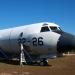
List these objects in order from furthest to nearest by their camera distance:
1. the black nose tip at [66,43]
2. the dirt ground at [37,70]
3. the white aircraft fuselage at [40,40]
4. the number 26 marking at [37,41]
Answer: the number 26 marking at [37,41]
the white aircraft fuselage at [40,40]
the black nose tip at [66,43]
the dirt ground at [37,70]

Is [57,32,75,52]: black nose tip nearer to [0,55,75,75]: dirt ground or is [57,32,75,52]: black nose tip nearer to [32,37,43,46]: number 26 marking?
[0,55,75,75]: dirt ground

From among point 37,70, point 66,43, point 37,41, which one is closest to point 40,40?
point 37,41

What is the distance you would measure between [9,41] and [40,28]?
15.2 ft

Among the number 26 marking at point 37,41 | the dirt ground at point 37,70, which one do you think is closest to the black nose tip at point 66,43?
the dirt ground at point 37,70

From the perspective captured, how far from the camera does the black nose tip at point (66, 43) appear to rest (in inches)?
824

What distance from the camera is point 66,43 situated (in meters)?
21.1

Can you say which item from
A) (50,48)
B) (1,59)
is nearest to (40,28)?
(50,48)

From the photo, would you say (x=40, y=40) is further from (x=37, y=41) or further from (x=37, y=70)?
(x=37, y=70)

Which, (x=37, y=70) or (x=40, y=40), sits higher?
(x=40, y=40)

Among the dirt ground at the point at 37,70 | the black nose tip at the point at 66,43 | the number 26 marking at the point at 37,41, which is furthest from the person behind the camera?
the number 26 marking at the point at 37,41

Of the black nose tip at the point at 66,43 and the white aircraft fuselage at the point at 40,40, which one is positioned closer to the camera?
the black nose tip at the point at 66,43

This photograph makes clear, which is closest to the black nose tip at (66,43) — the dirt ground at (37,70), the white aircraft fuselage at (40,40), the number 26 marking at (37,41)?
the white aircraft fuselage at (40,40)

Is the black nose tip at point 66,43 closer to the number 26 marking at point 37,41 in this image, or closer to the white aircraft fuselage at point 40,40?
the white aircraft fuselage at point 40,40

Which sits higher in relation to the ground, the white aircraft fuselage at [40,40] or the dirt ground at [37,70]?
the white aircraft fuselage at [40,40]
